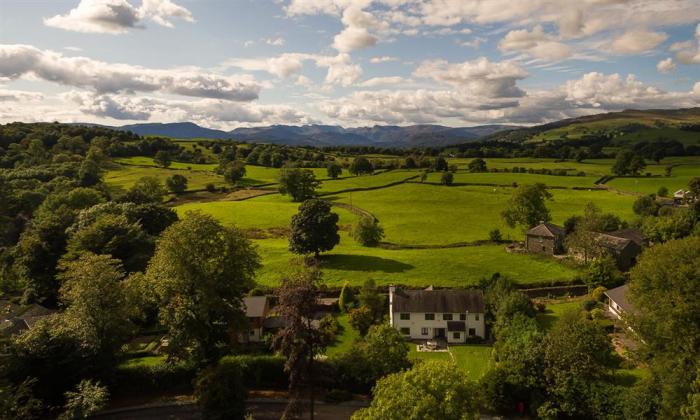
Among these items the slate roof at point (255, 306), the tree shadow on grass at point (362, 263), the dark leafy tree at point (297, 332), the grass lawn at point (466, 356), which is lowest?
the grass lawn at point (466, 356)

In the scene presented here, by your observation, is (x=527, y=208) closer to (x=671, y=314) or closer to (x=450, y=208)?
(x=450, y=208)

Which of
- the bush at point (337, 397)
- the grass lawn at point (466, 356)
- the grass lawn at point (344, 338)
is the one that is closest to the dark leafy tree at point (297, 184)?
the grass lawn at point (344, 338)

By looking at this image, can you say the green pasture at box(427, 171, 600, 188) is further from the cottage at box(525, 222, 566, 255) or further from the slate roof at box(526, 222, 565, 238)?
the cottage at box(525, 222, 566, 255)

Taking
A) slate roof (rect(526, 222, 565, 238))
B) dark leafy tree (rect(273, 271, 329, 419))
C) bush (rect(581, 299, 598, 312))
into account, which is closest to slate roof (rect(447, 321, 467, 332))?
bush (rect(581, 299, 598, 312))

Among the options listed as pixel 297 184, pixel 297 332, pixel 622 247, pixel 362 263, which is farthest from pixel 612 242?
pixel 297 184

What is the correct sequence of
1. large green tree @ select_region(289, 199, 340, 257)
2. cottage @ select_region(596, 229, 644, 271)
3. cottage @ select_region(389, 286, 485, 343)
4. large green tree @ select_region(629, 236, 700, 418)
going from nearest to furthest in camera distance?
large green tree @ select_region(629, 236, 700, 418) → cottage @ select_region(389, 286, 485, 343) → large green tree @ select_region(289, 199, 340, 257) → cottage @ select_region(596, 229, 644, 271)

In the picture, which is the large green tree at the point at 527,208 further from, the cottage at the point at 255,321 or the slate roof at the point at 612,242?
the cottage at the point at 255,321
